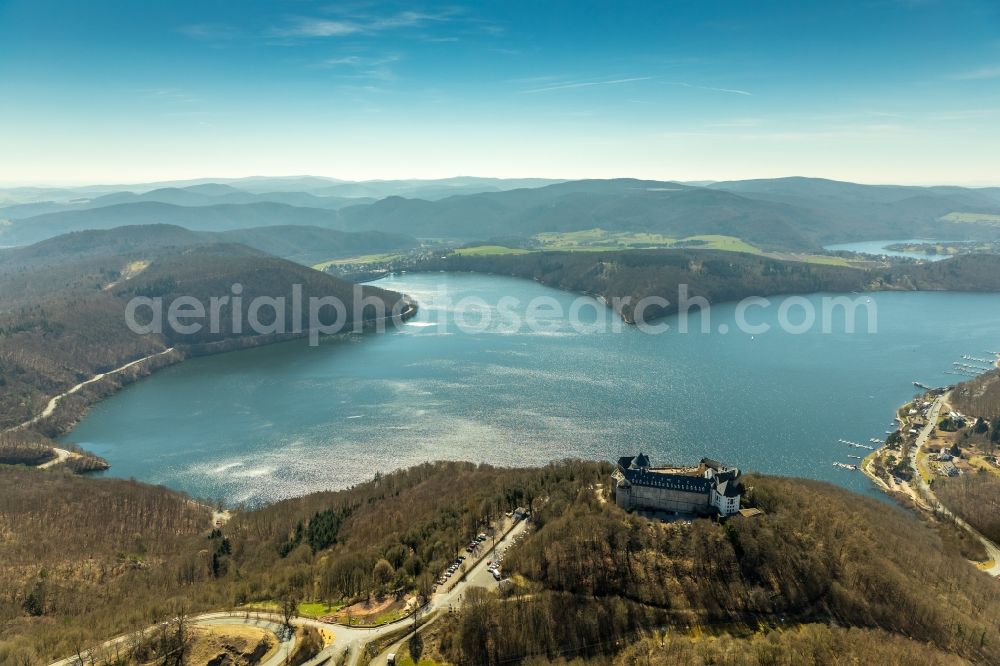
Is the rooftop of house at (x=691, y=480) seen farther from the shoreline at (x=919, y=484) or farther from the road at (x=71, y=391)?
the road at (x=71, y=391)

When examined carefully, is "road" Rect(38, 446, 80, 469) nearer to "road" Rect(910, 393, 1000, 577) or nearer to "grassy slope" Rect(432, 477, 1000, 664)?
"grassy slope" Rect(432, 477, 1000, 664)

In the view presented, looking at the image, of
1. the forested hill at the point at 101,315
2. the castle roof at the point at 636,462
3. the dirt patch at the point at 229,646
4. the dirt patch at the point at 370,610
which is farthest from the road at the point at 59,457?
the castle roof at the point at 636,462

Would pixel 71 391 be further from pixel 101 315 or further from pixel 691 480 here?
pixel 691 480

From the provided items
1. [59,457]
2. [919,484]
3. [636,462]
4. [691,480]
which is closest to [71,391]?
[59,457]

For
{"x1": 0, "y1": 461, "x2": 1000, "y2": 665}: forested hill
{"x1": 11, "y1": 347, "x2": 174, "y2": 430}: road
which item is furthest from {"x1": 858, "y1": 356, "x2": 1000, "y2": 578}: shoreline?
{"x1": 11, "y1": 347, "x2": 174, "y2": 430}: road

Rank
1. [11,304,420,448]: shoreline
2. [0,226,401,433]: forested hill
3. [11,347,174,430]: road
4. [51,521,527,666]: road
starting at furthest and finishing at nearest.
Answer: [0,226,401,433]: forested hill
[11,347,174,430]: road
[11,304,420,448]: shoreline
[51,521,527,666]: road

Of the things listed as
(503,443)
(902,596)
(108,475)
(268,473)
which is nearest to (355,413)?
(268,473)

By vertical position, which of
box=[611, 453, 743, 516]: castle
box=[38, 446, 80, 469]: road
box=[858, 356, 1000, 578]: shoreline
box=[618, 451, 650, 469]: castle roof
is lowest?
box=[38, 446, 80, 469]: road
